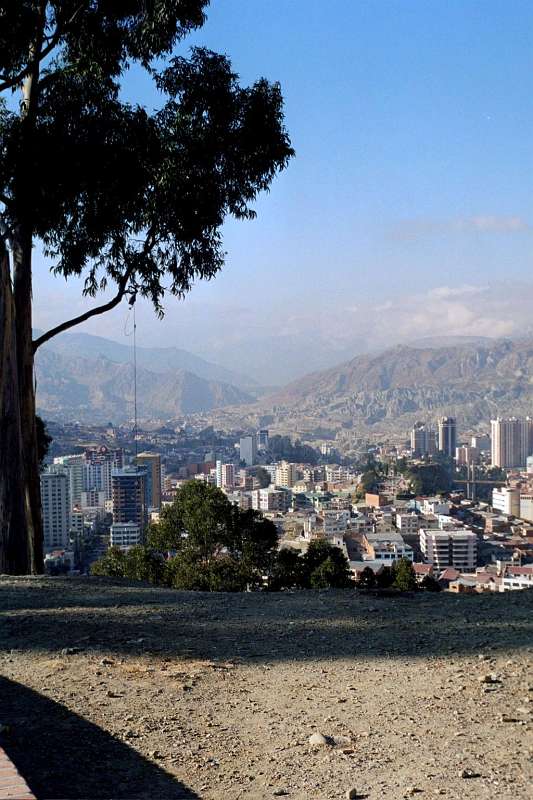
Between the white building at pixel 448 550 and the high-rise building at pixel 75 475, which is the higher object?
the high-rise building at pixel 75 475

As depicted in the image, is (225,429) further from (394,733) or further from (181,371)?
(394,733)

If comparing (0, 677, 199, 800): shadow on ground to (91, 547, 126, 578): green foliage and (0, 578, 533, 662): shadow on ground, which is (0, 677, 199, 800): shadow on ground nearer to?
(0, 578, 533, 662): shadow on ground

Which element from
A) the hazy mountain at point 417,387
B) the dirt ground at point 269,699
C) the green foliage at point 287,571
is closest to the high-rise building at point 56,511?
the green foliage at point 287,571

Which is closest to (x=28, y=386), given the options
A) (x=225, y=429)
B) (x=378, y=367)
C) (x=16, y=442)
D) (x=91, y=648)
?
(x=16, y=442)

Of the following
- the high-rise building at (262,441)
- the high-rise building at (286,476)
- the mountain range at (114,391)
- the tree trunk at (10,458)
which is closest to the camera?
the tree trunk at (10,458)

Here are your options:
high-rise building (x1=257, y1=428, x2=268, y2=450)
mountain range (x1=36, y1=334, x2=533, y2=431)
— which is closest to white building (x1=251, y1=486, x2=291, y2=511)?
high-rise building (x1=257, y1=428, x2=268, y2=450)

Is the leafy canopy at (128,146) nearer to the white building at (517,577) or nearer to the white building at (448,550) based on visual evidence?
the white building at (517,577)

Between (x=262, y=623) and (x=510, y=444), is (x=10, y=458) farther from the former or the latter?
(x=510, y=444)
